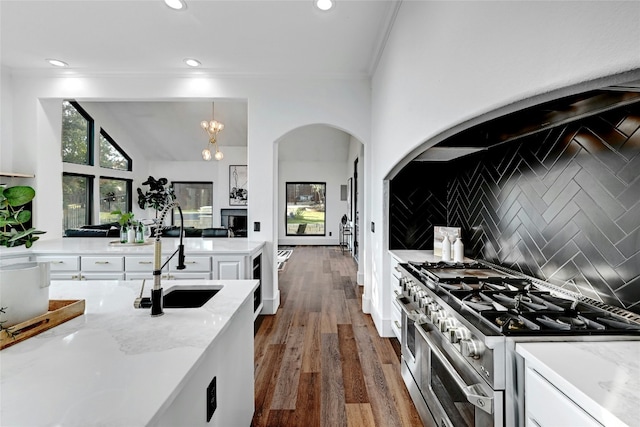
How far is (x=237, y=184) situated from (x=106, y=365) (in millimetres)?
8212

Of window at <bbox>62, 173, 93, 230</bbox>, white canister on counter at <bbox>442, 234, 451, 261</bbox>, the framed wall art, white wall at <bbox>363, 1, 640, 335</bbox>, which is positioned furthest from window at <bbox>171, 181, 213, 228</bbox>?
white canister on counter at <bbox>442, 234, 451, 261</bbox>

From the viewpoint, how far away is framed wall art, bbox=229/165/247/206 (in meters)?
8.68

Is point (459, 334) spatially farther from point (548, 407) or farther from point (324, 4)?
point (324, 4)

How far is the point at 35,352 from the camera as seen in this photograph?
2.90ft

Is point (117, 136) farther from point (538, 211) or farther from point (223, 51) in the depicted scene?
point (538, 211)

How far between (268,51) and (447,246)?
261cm

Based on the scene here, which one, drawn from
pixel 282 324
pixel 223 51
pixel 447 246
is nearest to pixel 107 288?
pixel 282 324

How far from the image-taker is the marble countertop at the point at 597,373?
661mm

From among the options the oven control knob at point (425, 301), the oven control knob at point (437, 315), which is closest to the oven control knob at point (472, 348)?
the oven control knob at point (437, 315)

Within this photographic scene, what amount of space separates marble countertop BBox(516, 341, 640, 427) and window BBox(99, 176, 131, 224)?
8.36 meters

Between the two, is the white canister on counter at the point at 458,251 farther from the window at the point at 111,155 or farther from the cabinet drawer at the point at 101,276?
the window at the point at 111,155

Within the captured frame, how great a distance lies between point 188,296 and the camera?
1719 millimetres

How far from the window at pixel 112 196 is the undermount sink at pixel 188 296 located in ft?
22.1

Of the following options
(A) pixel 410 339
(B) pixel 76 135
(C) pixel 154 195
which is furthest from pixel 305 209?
(A) pixel 410 339
